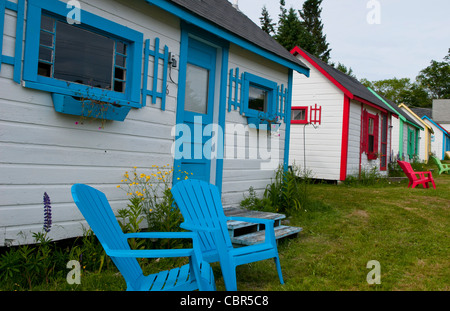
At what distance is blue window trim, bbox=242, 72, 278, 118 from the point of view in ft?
19.7

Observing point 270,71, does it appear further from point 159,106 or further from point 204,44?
point 159,106

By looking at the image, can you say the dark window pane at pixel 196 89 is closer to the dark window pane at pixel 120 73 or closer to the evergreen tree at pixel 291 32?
the dark window pane at pixel 120 73

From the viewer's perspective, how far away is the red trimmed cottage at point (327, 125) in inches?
426

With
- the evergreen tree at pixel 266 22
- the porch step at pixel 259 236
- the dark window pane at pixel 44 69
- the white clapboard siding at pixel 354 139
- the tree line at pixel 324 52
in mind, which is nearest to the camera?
the dark window pane at pixel 44 69

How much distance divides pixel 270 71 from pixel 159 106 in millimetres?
2983

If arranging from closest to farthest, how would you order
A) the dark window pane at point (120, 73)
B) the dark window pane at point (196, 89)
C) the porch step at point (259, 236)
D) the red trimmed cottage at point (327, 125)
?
the dark window pane at point (120, 73) < the porch step at point (259, 236) < the dark window pane at point (196, 89) < the red trimmed cottage at point (327, 125)

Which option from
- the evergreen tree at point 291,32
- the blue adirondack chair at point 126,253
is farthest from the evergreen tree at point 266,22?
the blue adirondack chair at point 126,253

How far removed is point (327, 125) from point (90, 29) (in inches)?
344

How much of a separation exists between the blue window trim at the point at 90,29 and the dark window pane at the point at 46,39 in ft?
0.46

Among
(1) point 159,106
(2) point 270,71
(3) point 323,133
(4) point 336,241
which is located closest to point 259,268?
(4) point 336,241

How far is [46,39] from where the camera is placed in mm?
3352

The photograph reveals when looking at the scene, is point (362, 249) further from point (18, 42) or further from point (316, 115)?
point (316, 115)
